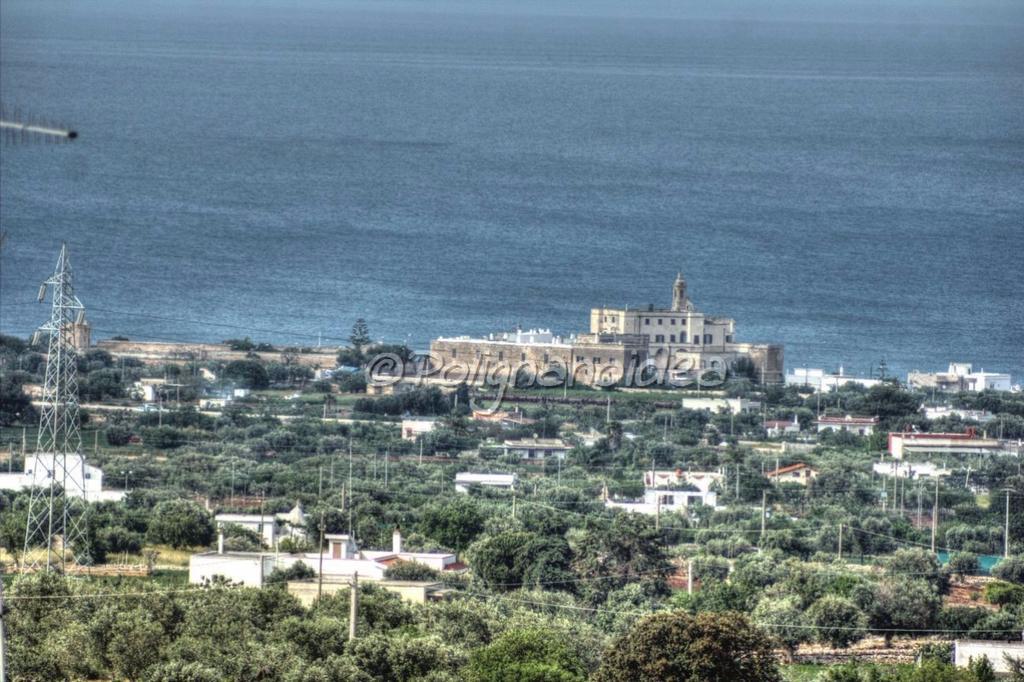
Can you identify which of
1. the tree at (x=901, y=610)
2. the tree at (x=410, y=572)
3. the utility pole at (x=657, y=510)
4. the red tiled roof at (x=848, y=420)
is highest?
the red tiled roof at (x=848, y=420)

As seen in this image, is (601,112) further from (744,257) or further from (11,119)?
(11,119)

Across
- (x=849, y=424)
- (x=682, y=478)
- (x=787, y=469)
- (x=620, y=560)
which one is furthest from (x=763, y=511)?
(x=849, y=424)

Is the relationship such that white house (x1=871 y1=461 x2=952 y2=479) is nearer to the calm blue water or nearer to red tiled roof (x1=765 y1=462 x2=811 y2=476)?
red tiled roof (x1=765 y1=462 x2=811 y2=476)

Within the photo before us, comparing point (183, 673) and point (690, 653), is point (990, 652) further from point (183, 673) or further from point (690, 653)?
point (183, 673)

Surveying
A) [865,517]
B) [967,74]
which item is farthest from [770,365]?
[967,74]

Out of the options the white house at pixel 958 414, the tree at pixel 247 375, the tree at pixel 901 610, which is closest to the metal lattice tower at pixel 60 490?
the tree at pixel 901 610

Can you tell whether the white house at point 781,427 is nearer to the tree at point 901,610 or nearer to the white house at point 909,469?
the white house at point 909,469
